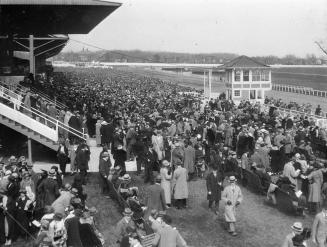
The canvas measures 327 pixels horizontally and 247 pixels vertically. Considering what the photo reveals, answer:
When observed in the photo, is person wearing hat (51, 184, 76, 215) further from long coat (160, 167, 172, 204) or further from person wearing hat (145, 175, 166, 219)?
long coat (160, 167, 172, 204)

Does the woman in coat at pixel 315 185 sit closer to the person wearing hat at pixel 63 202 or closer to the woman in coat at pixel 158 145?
the woman in coat at pixel 158 145

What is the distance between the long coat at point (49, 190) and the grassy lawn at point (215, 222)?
3.52 feet

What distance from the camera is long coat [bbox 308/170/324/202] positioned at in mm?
12625

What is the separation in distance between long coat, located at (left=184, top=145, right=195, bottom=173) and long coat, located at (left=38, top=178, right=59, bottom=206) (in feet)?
17.2

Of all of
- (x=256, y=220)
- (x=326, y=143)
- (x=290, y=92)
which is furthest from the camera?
(x=290, y=92)

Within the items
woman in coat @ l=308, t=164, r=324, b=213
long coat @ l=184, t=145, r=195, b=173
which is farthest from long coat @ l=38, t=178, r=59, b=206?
woman in coat @ l=308, t=164, r=324, b=213

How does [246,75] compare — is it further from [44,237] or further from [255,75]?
[44,237]

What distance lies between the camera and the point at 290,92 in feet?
206

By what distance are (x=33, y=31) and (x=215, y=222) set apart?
61.1ft

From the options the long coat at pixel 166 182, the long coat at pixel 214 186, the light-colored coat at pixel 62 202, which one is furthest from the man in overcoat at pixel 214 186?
the light-colored coat at pixel 62 202

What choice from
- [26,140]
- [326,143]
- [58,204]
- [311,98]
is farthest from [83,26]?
[311,98]

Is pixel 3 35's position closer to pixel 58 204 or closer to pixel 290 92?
pixel 58 204

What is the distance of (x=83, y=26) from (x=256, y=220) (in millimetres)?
20336

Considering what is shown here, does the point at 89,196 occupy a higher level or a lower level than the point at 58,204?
lower
